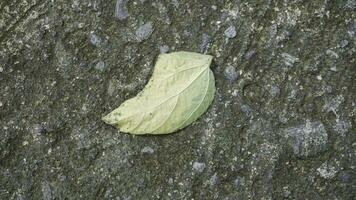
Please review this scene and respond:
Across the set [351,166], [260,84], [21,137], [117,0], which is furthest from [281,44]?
[21,137]

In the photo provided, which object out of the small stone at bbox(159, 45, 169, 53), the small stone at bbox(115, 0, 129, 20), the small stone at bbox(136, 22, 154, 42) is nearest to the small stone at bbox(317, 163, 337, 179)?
the small stone at bbox(159, 45, 169, 53)

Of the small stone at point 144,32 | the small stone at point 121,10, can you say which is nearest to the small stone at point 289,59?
the small stone at point 144,32

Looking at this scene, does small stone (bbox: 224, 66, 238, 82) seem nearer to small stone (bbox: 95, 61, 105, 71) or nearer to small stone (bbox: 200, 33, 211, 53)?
small stone (bbox: 200, 33, 211, 53)

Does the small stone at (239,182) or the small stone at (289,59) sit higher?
the small stone at (289,59)

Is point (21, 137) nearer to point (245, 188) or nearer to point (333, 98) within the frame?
point (245, 188)

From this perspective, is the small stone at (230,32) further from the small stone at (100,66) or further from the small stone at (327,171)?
the small stone at (327,171)

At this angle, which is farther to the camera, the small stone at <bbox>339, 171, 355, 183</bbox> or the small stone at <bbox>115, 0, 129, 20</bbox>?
the small stone at <bbox>115, 0, 129, 20</bbox>

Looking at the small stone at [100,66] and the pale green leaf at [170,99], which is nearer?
the pale green leaf at [170,99]
